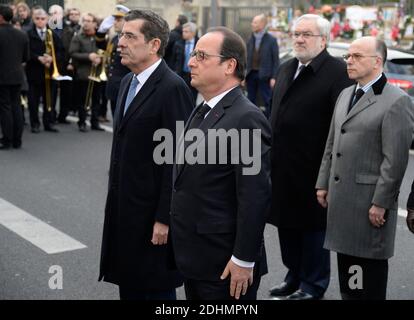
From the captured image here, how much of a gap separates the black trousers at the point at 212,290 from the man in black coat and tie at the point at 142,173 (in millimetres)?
441

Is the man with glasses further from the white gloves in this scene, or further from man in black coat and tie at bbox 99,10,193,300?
the white gloves

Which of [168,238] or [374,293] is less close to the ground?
[168,238]

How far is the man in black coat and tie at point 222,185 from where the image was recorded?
3.03m

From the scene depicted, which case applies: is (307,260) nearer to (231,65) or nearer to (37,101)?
(231,65)

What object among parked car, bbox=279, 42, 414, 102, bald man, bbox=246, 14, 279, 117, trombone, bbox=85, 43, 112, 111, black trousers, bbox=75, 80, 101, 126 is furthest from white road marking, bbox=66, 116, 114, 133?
parked car, bbox=279, 42, 414, 102

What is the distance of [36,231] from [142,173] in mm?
2759

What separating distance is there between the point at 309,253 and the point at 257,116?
1961 millimetres

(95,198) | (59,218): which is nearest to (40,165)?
(95,198)

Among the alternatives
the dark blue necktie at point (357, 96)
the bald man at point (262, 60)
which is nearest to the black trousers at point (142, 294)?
the dark blue necktie at point (357, 96)

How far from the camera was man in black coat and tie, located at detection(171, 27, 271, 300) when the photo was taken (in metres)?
3.03
